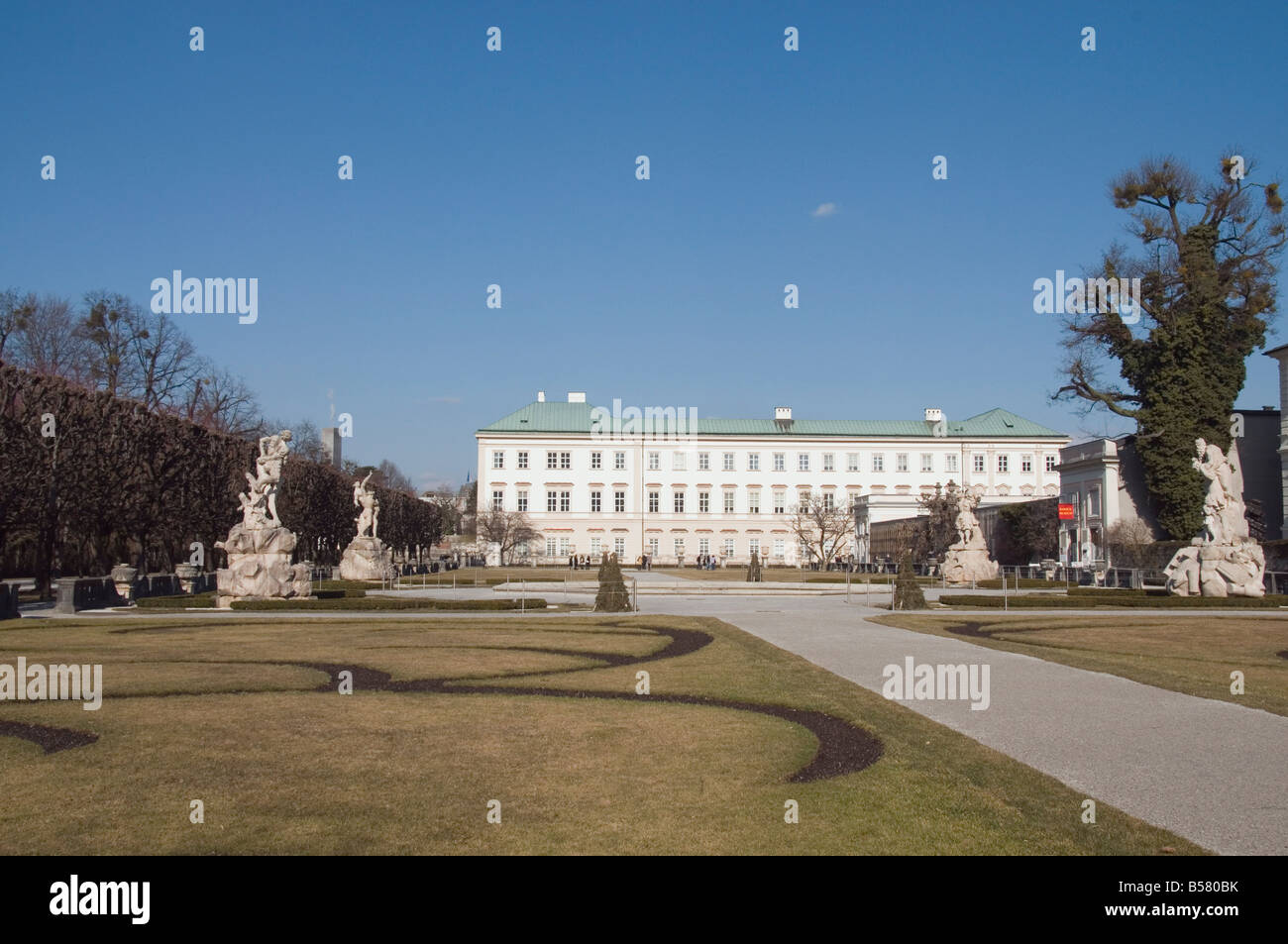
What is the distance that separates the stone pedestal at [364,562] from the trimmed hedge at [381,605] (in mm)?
13995

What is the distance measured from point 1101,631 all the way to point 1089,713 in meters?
11.4

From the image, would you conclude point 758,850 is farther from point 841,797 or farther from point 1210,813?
point 1210,813

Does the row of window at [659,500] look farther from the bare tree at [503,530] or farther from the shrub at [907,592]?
the shrub at [907,592]

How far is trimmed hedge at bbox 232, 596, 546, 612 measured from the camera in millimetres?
26750

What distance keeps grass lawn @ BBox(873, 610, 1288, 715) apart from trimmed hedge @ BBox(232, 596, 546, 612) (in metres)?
10.2

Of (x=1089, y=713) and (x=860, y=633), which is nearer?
(x=1089, y=713)

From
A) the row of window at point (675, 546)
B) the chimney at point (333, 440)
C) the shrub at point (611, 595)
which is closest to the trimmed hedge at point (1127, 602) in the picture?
the shrub at point (611, 595)

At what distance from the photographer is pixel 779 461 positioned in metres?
92.9

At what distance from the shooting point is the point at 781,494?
9225cm

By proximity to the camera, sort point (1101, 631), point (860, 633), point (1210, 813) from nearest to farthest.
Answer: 1. point (1210, 813)
2. point (860, 633)
3. point (1101, 631)

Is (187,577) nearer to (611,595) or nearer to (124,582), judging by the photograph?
(124,582)

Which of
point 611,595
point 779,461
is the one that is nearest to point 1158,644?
point 611,595

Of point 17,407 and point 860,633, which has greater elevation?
point 17,407
